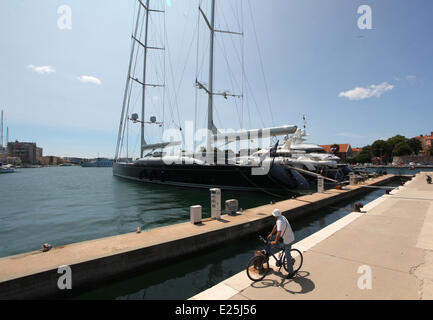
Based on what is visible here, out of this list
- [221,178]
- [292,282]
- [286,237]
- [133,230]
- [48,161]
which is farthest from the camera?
[48,161]

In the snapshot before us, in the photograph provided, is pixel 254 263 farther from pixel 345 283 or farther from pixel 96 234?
pixel 96 234

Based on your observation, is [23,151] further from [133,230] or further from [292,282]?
[292,282]

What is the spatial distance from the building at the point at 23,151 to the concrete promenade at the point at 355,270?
185 m

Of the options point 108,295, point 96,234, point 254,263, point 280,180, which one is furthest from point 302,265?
point 280,180

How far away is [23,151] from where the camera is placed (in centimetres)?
14000

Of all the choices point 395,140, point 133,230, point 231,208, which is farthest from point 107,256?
point 395,140

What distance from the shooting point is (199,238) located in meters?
7.02

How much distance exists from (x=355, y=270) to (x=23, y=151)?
189m

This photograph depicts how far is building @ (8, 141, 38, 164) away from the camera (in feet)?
454

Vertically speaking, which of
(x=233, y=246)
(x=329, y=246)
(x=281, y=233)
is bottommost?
(x=233, y=246)

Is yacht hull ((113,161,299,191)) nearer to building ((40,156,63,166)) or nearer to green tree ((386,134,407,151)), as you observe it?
green tree ((386,134,407,151))

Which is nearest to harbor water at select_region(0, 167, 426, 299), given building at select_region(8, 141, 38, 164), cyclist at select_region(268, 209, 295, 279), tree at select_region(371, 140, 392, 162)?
cyclist at select_region(268, 209, 295, 279)

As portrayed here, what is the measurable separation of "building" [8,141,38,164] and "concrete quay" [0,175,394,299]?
595 feet
